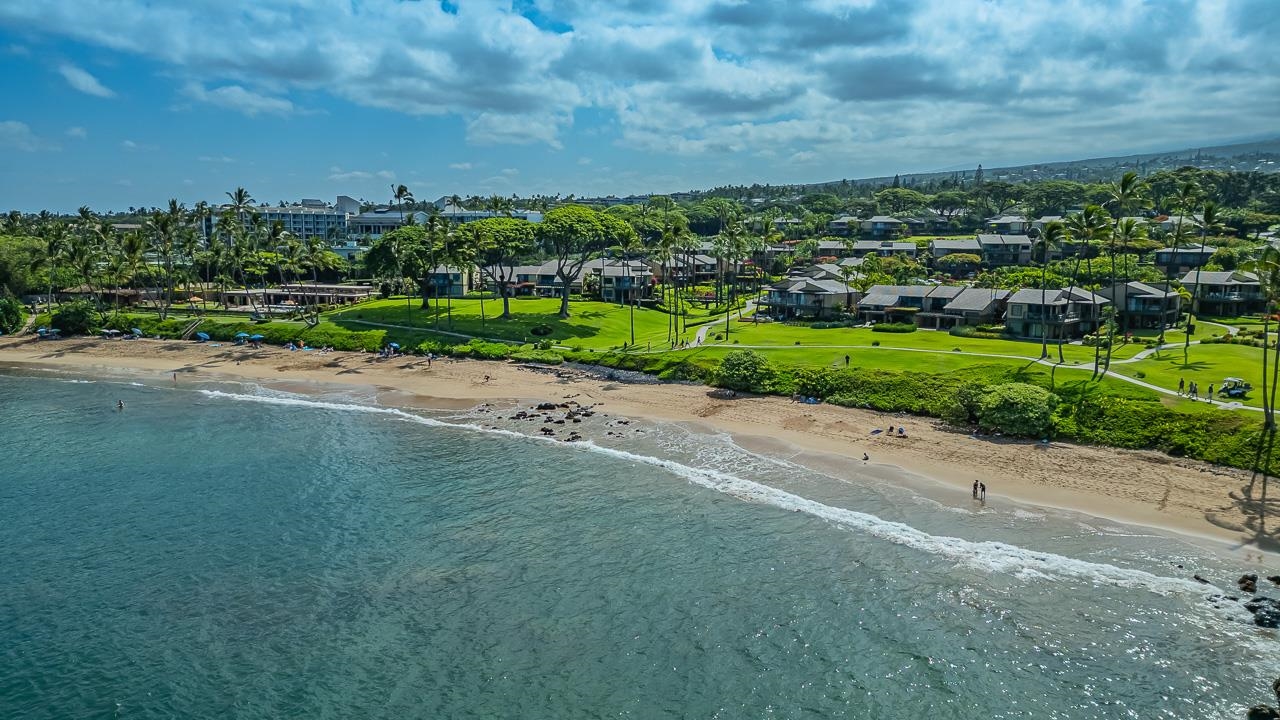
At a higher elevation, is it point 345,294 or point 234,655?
point 345,294

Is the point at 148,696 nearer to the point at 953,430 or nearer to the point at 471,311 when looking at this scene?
the point at 953,430

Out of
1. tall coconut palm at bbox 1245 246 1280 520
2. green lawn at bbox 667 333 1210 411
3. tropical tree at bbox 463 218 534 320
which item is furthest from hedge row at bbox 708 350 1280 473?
tropical tree at bbox 463 218 534 320

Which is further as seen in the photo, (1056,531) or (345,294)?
(345,294)

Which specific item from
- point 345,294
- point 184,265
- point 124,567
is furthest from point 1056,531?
point 184,265

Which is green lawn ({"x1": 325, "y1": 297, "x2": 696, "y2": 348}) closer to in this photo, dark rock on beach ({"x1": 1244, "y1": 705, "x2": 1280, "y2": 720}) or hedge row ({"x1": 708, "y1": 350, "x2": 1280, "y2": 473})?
hedge row ({"x1": 708, "y1": 350, "x2": 1280, "y2": 473})

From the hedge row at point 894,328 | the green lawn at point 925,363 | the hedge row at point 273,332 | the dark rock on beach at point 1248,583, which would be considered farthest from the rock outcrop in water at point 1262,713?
the hedge row at point 273,332

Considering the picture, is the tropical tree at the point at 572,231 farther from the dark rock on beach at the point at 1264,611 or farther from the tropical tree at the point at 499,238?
the dark rock on beach at the point at 1264,611
